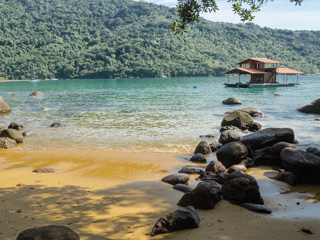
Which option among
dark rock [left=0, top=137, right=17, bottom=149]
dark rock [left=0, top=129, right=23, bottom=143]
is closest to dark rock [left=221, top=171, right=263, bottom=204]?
dark rock [left=0, top=137, right=17, bottom=149]

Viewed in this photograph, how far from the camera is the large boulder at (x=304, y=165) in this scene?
6.94 m

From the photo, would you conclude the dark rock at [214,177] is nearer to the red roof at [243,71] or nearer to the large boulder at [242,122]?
the large boulder at [242,122]

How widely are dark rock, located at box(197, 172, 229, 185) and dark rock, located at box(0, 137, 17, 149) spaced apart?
8300 millimetres

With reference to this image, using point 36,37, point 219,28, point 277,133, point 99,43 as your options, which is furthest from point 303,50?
point 277,133

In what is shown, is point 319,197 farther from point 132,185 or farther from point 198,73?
point 198,73

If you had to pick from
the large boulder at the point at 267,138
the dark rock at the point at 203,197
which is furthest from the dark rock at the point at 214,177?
the large boulder at the point at 267,138

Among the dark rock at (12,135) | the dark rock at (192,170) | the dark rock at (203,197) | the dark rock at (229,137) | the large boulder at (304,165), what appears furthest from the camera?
the dark rock at (12,135)

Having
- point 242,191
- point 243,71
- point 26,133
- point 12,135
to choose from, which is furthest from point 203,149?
point 243,71

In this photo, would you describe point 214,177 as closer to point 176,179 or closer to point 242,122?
point 176,179

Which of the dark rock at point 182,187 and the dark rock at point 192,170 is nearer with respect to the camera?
the dark rock at point 182,187

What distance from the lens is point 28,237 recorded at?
12.0 ft

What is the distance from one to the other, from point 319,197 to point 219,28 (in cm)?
19271

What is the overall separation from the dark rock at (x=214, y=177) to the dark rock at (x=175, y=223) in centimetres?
260

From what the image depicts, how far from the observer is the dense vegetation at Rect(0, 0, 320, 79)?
451ft
